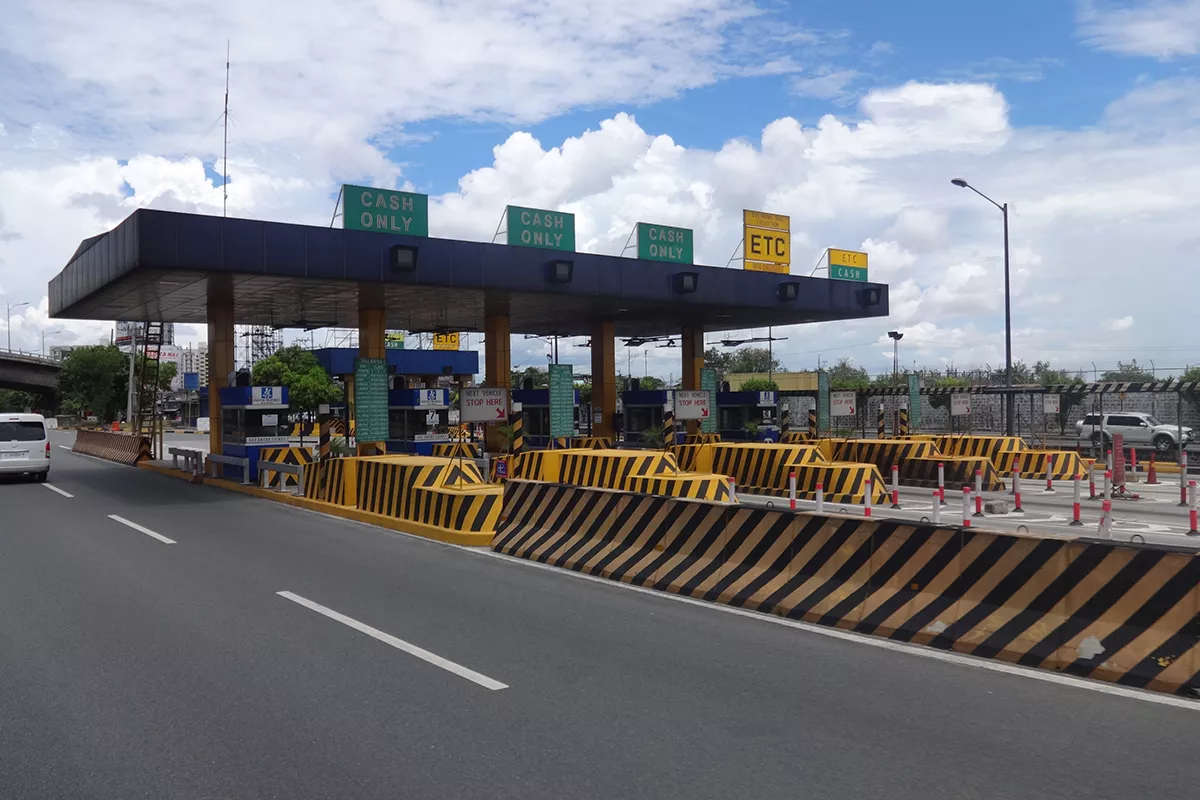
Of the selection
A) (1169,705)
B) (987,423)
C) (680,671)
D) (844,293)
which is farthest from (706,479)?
(987,423)

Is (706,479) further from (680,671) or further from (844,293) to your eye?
(844,293)

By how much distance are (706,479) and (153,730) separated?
10865mm

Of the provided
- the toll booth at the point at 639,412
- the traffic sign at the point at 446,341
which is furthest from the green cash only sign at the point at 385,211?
the traffic sign at the point at 446,341

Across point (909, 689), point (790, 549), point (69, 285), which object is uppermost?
point (69, 285)

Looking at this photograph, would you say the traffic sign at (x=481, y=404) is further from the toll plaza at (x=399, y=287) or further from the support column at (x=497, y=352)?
the support column at (x=497, y=352)

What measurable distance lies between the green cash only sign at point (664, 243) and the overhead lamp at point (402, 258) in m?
8.63

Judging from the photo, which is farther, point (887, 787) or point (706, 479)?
point (706, 479)

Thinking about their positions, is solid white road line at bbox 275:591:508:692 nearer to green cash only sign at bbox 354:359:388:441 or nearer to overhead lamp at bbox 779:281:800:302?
green cash only sign at bbox 354:359:388:441

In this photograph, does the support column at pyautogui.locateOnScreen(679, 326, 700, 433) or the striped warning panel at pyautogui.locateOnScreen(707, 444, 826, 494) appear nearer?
the striped warning panel at pyautogui.locateOnScreen(707, 444, 826, 494)

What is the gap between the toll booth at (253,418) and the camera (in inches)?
925

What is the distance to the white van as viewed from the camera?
2462 centimetres

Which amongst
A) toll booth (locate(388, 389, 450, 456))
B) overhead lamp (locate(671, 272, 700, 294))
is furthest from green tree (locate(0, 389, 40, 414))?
overhead lamp (locate(671, 272, 700, 294))

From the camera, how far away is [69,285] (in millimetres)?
26594

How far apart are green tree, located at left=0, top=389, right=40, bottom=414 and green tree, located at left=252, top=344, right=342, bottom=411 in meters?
74.5
